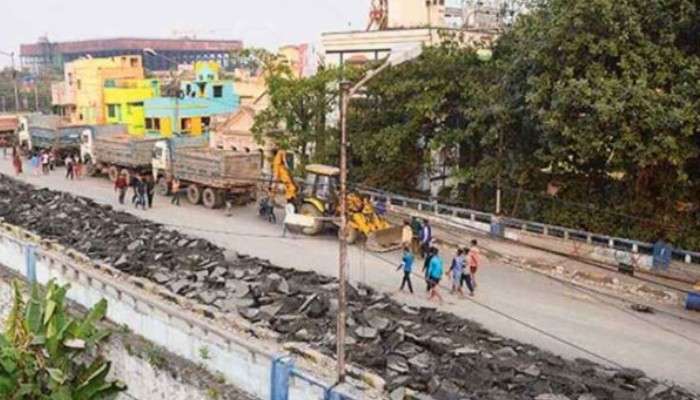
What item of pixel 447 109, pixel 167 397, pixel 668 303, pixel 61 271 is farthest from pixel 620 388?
pixel 447 109

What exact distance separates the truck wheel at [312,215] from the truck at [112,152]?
1026cm

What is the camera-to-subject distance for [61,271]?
62.4 ft

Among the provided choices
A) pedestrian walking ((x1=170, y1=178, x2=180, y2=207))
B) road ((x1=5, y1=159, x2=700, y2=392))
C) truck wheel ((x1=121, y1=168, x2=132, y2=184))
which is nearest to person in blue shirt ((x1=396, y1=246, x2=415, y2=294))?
road ((x1=5, y1=159, x2=700, y2=392))

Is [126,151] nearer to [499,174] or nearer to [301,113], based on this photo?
[301,113]

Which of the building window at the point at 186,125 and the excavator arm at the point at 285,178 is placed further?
the building window at the point at 186,125


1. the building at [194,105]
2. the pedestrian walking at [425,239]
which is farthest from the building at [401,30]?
the building at [194,105]

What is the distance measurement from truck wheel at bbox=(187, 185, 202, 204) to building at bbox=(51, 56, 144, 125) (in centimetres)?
2708

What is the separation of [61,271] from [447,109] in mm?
14119

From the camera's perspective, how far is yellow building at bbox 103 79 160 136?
53.1 metres

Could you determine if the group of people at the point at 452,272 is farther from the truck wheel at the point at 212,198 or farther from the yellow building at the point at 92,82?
the yellow building at the point at 92,82

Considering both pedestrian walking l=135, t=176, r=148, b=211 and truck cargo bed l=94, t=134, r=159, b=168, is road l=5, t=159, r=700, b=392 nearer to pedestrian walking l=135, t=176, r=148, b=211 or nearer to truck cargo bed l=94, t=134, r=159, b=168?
pedestrian walking l=135, t=176, r=148, b=211

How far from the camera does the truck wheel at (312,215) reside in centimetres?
2312

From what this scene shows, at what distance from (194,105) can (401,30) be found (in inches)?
761

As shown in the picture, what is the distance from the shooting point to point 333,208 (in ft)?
74.9
